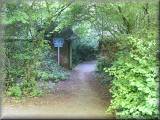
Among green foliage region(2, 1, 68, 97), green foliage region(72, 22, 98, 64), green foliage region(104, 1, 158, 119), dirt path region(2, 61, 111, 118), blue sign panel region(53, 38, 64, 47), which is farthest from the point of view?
green foliage region(72, 22, 98, 64)

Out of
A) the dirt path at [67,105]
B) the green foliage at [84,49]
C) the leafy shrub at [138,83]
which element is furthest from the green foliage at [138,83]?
the green foliage at [84,49]

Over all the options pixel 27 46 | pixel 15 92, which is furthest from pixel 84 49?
pixel 15 92

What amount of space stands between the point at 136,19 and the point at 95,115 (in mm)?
2193

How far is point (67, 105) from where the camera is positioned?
580 cm

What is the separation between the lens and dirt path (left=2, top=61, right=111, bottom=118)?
502 centimetres

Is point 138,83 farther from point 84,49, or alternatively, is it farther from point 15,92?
point 84,49

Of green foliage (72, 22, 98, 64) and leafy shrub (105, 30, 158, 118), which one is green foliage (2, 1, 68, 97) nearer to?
leafy shrub (105, 30, 158, 118)

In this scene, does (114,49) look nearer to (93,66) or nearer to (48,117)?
(48,117)

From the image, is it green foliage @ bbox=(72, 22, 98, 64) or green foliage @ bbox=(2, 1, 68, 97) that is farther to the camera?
green foliage @ bbox=(72, 22, 98, 64)

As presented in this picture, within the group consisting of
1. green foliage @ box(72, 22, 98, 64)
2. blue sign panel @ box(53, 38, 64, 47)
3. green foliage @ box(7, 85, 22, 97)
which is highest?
blue sign panel @ box(53, 38, 64, 47)

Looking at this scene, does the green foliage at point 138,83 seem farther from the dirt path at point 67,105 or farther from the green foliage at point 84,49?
the green foliage at point 84,49

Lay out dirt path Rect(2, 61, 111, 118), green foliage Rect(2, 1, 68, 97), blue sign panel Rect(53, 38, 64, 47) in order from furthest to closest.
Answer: blue sign panel Rect(53, 38, 64, 47) → green foliage Rect(2, 1, 68, 97) → dirt path Rect(2, 61, 111, 118)

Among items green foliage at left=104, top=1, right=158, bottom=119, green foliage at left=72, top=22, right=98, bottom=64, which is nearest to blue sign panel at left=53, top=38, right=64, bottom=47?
green foliage at left=72, top=22, right=98, bottom=64

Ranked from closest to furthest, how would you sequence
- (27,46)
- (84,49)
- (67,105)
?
1. (67,105)
2. (27,46)
3. (84,49)
